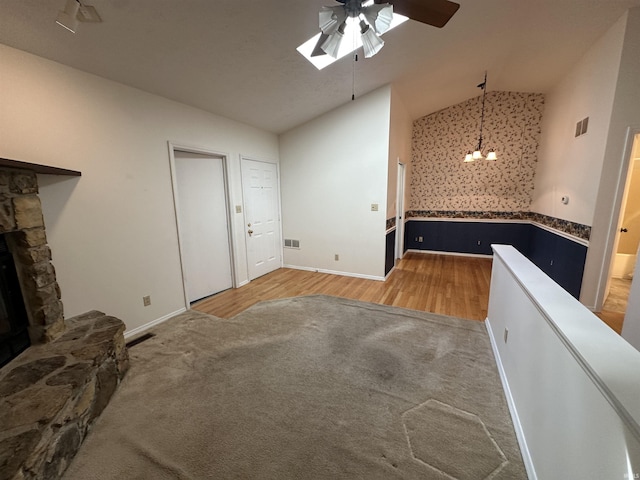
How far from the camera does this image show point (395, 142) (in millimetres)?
4324

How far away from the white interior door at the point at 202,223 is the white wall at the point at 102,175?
9.8 inches

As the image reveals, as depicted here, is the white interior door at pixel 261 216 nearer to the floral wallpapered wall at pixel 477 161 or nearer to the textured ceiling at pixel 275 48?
the textured ceiling at pixel 275 48

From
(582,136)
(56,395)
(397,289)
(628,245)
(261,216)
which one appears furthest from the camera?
(261,216)

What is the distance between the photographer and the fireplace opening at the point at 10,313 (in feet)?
5.60

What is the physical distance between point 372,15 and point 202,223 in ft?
9.62

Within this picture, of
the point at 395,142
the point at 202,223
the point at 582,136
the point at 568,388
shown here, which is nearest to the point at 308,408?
the point at 568,388

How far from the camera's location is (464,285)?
4023 mm

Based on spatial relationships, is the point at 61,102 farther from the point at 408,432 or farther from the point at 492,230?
the point at 492,230

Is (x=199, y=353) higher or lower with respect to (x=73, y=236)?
lower

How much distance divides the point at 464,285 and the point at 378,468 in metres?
3.34

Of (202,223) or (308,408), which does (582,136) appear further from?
(202,223)

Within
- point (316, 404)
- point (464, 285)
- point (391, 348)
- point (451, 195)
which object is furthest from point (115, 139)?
point (451, 195)

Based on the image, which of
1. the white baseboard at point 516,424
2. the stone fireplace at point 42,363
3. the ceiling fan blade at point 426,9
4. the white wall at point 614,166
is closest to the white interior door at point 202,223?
the stone fireplace at point 42,363

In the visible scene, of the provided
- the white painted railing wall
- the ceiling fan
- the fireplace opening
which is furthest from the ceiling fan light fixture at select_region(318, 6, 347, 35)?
the fireplace opening
